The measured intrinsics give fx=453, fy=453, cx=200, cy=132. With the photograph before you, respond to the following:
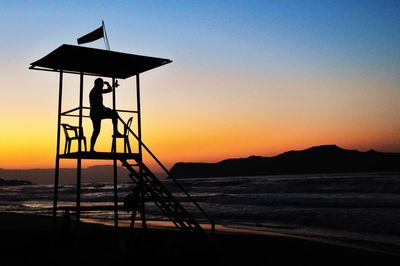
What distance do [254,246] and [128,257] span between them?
499cm

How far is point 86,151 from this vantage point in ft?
41.4

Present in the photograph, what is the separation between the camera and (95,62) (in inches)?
514

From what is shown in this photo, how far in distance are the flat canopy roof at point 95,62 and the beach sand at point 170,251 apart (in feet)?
15.8

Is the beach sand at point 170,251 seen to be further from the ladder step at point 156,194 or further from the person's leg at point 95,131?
the person's leg at point 95,131

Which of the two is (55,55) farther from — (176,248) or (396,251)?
(396,251)

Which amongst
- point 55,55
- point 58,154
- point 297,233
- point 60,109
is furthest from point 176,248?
point 297,233

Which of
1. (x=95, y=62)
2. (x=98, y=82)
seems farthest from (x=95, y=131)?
(x=95, y=62)

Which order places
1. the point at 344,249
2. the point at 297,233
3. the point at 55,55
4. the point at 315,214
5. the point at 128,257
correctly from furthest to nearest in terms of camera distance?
the point at 315,214
the point at 297,233
the point at 344,249
the point at 55,55
the point at 128,257

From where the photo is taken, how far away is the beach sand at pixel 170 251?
37.6 ft

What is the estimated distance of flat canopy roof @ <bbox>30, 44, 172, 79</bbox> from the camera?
11.9 metres

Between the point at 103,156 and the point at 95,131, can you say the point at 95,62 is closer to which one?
the point at 95,131

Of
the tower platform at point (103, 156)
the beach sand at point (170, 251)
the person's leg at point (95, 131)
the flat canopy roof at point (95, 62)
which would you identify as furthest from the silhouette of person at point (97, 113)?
the beach sand at point (170, 251)

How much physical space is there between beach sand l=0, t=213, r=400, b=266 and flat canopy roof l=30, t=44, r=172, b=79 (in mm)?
4803

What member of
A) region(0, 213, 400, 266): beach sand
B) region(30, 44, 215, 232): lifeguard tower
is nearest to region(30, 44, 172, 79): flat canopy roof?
region(30, 44, 215, 232): lifeguard tower
